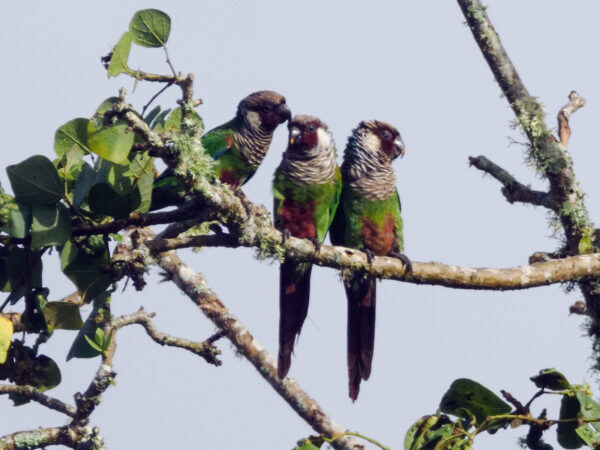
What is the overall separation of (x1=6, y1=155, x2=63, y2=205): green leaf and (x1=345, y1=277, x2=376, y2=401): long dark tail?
2279mm

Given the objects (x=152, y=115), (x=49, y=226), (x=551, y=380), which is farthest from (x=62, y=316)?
(x=551, y=380)

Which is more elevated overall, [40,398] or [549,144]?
[549,144]

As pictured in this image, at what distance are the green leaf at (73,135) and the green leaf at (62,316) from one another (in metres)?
0.56

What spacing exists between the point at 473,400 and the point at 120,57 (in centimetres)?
164

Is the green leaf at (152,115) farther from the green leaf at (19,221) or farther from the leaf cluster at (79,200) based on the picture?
the green leaf at (19,221)

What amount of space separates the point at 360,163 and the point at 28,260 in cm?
245

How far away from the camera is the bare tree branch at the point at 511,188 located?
3713 mm

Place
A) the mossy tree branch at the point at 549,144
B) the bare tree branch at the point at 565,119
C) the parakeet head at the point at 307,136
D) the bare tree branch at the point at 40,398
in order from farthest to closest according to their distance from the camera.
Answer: the parakeet head at the point at 307,136, the bare tree branch at the point at 565,119, the mossy tree branch at the point at 549,144, the bare tree branch at the point at 40,398

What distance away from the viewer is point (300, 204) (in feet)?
14.7

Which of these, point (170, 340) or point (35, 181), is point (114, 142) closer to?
point (35, 181)

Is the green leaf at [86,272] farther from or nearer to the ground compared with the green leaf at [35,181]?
nearer to the ground

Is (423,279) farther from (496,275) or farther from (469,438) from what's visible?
(469,438)

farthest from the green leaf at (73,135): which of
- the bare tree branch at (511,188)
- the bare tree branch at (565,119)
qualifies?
the bare tree branch at (565,119)

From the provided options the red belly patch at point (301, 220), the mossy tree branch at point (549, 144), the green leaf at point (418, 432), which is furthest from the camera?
the red belly patch at point (301, 220)
